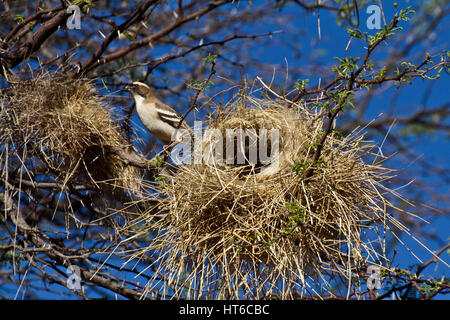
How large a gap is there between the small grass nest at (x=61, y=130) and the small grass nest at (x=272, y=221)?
0.86m

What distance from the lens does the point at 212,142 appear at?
338 cm

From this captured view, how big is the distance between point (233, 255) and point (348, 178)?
0.73m

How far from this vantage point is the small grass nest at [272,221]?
2818 millimetres

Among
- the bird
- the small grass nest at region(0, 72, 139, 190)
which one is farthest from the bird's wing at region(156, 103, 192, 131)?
the small grass nest at region(0, 72, 139, 190)

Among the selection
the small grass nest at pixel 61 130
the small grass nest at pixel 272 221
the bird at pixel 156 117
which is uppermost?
the bird at pixel 156 117

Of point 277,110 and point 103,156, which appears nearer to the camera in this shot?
point 277,110

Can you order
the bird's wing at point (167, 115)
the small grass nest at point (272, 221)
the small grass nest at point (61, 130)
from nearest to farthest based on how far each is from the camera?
1. the small grass nest at point (272, 221)
2. the small grass nest at point (61, 130)
3. the bird's wing at point (167, 115)

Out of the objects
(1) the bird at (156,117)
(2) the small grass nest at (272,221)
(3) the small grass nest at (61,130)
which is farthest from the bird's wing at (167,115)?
(2) the small grass nest at (272,221)

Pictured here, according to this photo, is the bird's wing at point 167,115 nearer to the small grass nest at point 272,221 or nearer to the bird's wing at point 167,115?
the bird's wing at point 167,115

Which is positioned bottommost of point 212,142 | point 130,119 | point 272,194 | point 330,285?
point 330,285

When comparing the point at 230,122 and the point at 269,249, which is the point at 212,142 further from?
the point at 269,249

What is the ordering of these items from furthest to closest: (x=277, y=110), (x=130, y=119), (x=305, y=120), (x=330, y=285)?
(x=130, y=119) < (x=277, y=110) < (x=305, y=120) < (x=330, y=285)

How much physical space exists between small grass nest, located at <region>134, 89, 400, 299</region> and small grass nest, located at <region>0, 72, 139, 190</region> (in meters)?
0.86

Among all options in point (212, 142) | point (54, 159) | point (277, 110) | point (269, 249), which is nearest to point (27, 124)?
point (54, 159)
